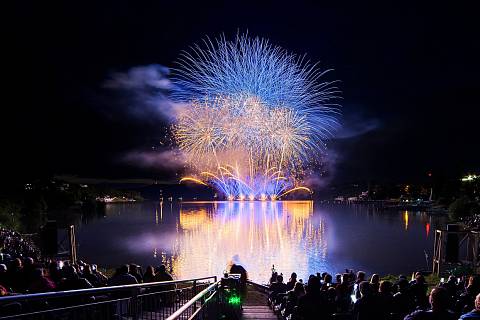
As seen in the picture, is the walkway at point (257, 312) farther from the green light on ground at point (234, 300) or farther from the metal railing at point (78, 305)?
the metal railing at point (78, 305)

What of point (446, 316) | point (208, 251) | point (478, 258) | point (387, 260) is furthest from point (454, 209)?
point (446, 316)

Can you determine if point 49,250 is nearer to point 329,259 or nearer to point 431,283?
point 431,283

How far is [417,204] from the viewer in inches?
7662

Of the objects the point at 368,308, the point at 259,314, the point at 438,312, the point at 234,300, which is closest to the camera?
the point at 438,312

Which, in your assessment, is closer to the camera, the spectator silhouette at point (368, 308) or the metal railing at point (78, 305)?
the metal railing at point (78, 305)

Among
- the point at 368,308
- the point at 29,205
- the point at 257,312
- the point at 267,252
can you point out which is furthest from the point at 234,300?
the point at 29,205

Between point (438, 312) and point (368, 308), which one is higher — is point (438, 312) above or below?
above

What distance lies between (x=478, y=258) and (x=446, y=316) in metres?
18.1

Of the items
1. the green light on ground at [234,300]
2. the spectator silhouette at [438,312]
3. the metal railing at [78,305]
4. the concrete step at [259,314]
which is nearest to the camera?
the metal railing at [78,305]

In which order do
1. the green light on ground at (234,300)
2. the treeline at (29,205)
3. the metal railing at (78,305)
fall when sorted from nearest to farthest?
the metal railing at (78,305) → the green light on ground at (234,300) → the treeline at (29,205)

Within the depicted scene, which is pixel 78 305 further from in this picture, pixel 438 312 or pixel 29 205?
pixel 29 205

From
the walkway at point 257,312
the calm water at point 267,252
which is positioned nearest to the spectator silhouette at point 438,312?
the walkway at point 257,312

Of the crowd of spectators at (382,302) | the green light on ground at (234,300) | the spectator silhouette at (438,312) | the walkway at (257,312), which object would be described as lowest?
the walkway at (257,312)

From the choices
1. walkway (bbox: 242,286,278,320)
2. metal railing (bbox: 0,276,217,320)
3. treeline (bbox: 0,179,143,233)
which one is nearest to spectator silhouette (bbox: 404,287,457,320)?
metal railing (bbox: 0,276,217,320)
